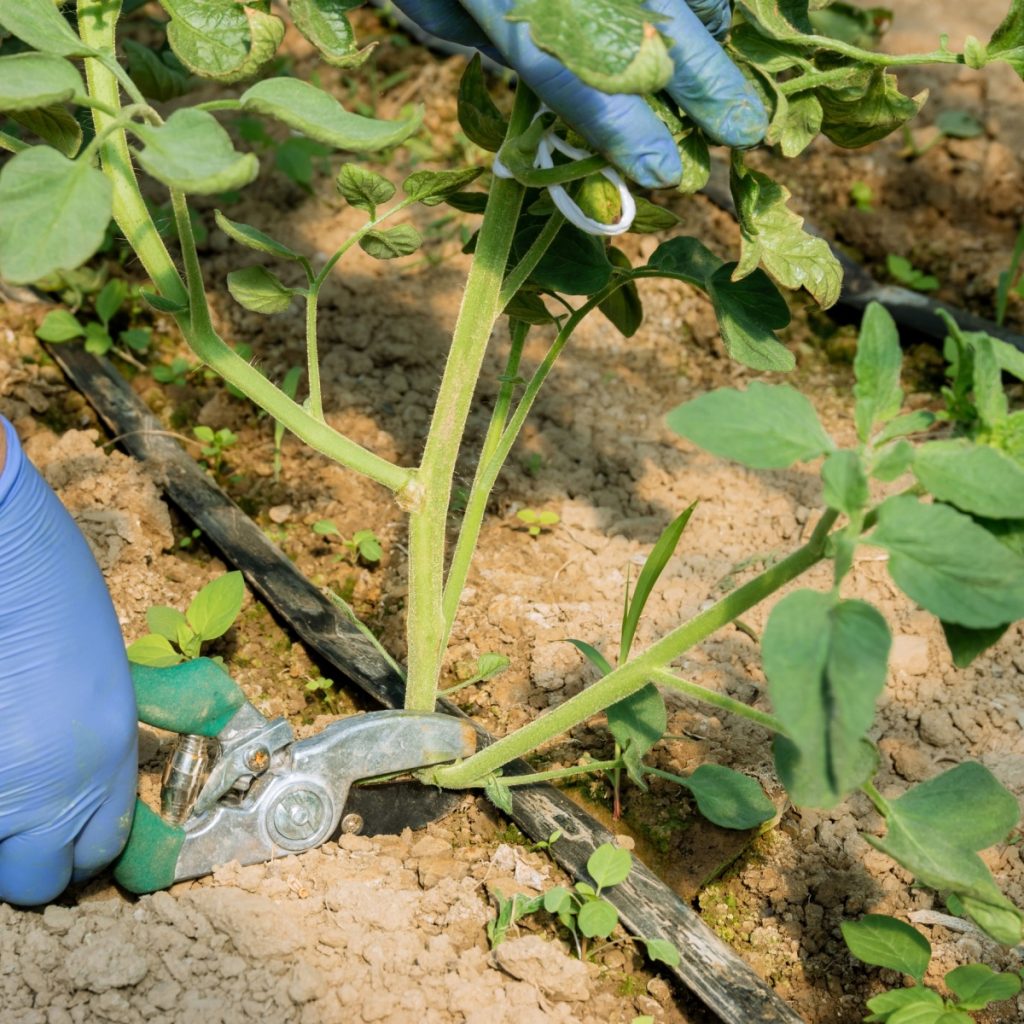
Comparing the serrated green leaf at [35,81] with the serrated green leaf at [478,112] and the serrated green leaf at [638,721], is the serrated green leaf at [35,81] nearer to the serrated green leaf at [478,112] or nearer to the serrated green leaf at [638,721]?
the serrated green leaf at [478,112]

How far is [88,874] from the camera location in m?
1.59

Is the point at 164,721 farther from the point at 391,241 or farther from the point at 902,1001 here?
the point at 902,1001

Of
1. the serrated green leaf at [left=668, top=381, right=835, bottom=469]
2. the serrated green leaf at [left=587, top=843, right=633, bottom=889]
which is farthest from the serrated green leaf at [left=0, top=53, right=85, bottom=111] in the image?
the serrated green leaf at [left=587, top=843, right=633, bottom=889]

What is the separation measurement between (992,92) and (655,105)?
7.85 ft

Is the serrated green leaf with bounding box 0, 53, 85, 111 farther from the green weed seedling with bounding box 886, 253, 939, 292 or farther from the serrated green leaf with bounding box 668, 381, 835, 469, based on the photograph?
the green weed seedling with bounding box 886, 253, 939, 292

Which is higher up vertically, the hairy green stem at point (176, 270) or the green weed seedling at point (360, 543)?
the hairy green stem at point (176, 270)

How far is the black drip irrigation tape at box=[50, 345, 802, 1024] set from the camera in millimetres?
1540

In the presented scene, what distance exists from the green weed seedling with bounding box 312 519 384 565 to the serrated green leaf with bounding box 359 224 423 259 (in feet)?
2.16

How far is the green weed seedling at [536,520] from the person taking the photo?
226 cm

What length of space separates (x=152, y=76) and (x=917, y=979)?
6.40ft

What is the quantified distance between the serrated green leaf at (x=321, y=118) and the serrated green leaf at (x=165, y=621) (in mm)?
912

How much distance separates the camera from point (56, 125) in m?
1.42

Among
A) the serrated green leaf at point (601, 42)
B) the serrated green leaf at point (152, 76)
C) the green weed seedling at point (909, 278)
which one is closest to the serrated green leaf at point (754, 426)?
the serrated green leaf at point (601, 42)

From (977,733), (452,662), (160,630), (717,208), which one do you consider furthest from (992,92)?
(160,630)
